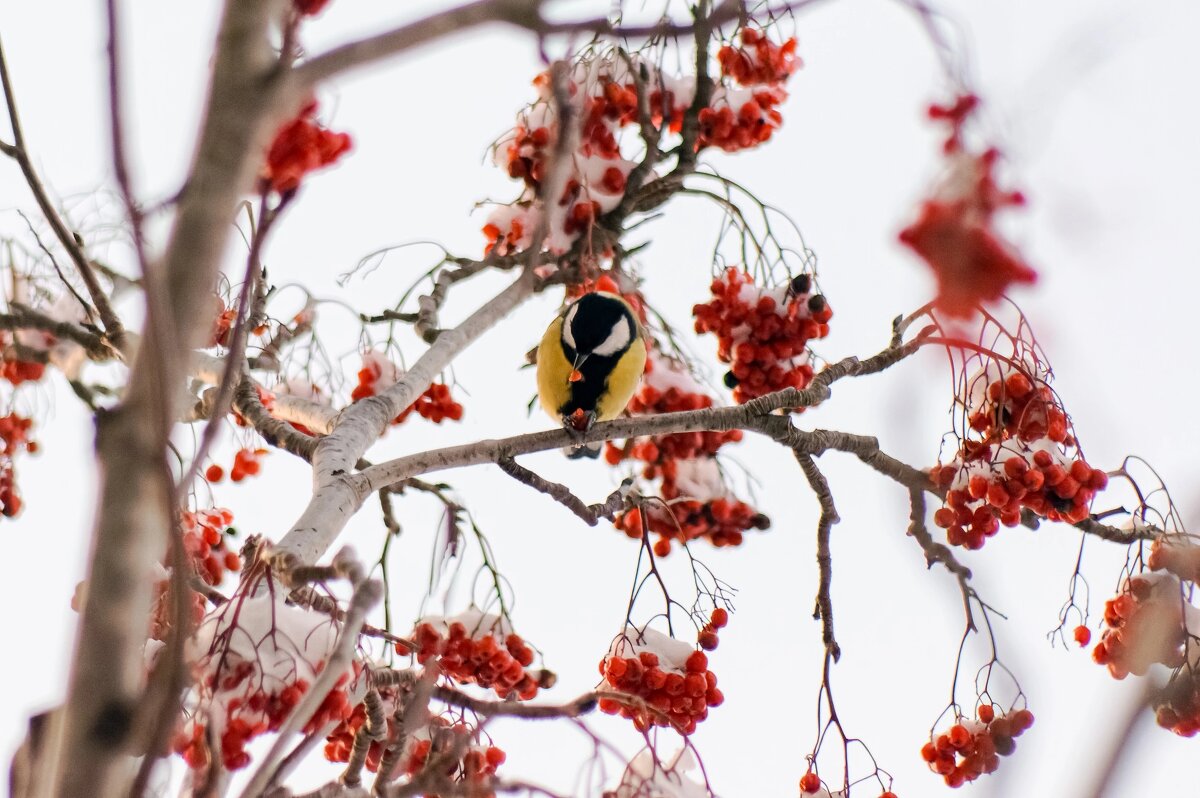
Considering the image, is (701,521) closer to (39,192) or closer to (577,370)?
(577,370)

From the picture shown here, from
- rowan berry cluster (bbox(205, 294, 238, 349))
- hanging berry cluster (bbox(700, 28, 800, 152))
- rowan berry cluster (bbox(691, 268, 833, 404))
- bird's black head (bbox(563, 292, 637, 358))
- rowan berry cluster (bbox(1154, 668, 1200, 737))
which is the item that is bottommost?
rowan berry cluster (bbox(1154, 668, 1200, 737))

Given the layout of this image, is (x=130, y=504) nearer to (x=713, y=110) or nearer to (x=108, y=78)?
(x=108, y=78)

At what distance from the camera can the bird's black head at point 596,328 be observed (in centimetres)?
313

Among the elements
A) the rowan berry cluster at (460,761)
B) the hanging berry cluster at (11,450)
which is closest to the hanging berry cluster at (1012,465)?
the rowan berry cluster at (460,761)

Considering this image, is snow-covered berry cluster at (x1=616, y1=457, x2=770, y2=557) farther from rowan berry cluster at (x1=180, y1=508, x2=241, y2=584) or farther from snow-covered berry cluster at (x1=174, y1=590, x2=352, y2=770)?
snow-covered berry cluster at (x1=174, y1=590, x2=352, y2=770)

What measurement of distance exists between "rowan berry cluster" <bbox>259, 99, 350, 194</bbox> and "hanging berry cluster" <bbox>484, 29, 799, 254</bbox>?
157 centimetres

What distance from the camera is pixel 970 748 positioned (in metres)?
2.30

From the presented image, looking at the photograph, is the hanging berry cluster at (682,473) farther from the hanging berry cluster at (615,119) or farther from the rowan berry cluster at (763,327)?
the hanging berry cluster at (615,119)

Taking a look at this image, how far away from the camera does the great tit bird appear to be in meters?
3.16

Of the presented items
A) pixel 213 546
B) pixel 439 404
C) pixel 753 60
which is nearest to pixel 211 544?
pixel 213 546

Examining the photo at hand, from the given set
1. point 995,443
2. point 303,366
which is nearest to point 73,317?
point 303,366

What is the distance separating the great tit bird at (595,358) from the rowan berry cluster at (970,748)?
1.27m

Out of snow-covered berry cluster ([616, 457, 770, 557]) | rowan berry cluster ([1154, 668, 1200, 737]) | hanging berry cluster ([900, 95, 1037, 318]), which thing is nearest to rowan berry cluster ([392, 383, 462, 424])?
snow-covered berry cluster ([616, 457, 770, 557])

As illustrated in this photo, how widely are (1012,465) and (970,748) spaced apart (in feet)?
2.06
